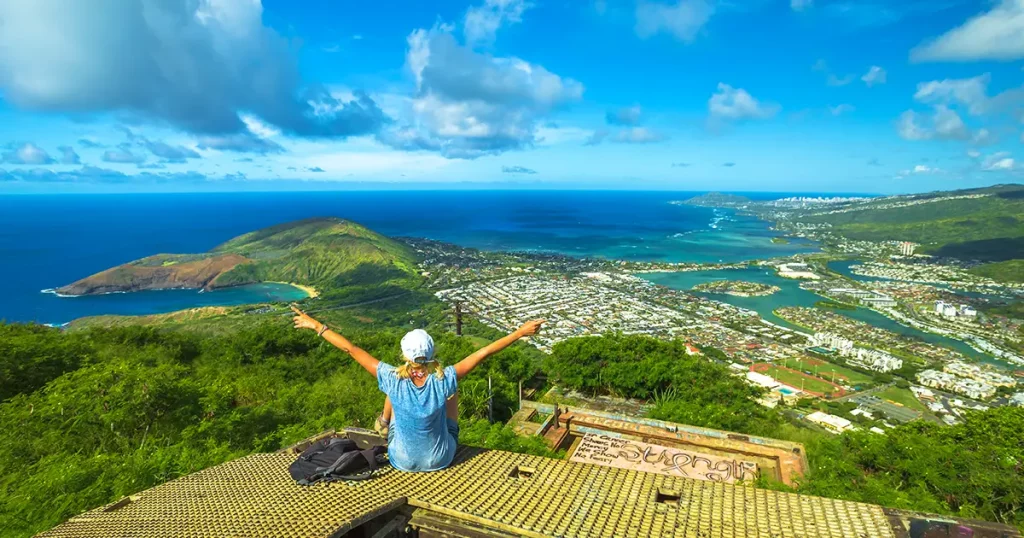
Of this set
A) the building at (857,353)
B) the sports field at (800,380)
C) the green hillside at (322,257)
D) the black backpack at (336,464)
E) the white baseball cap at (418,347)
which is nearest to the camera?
the white baseball cap at (418,347)

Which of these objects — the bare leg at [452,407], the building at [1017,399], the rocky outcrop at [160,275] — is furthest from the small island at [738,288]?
the rocky outcrop at [160,275]

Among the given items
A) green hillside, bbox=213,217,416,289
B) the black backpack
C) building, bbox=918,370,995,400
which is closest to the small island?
building, bbox=918,370,995,400

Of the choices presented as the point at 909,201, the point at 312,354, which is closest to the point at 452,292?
the point at 312,354

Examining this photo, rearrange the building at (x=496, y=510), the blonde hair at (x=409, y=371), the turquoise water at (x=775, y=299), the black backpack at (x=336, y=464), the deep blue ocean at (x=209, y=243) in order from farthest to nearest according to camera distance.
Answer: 1. the deep blue ocean at (x=209, y=243)
2. the turquoise water at (x=775, y=299)
3. the black backpack at (x=336, y=464)
4. the blonde hair at (x=409, y=371)
5. the building at (x=496, y=510)

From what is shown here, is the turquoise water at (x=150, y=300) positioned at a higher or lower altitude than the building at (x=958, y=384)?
lower

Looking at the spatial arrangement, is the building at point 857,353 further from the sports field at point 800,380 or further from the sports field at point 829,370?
the sports field at point 800,380

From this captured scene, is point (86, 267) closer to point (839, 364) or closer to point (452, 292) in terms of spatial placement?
point (452, 292)
